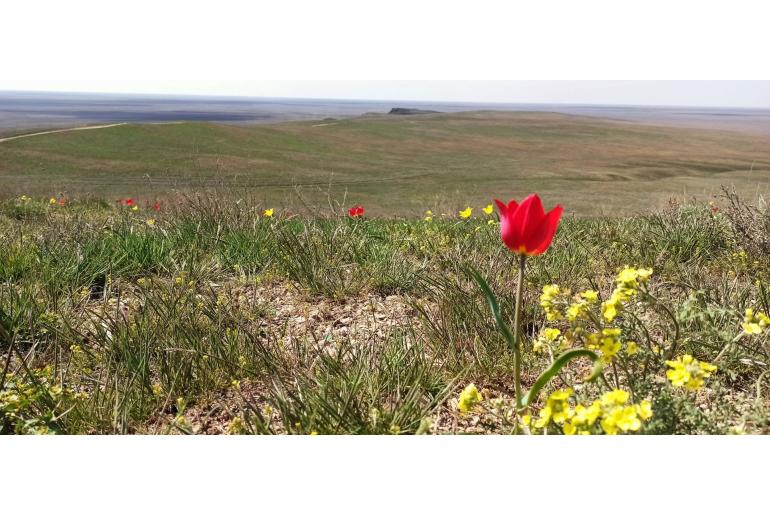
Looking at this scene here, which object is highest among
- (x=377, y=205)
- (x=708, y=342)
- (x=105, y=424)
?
(x=708, y=342)

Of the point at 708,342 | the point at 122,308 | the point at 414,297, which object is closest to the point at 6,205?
the point at 122,308

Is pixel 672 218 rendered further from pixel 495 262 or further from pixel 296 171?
pixel 296 171

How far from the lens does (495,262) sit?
353cm

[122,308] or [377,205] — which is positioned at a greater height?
[122,308]

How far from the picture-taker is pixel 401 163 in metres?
Answer: 39.8

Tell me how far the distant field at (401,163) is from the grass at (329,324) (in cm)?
1043

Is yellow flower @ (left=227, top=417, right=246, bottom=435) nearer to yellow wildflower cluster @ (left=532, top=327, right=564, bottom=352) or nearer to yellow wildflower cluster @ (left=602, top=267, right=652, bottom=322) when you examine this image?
yellow wildflower cluster @ (left=532, top=327, right=564, bottom=352)

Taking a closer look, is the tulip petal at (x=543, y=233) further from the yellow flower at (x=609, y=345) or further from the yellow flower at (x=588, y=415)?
the yellow flower at (x=588, y=415)

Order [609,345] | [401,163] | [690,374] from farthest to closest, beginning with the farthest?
[401,163] → [609,345] → [690,374]

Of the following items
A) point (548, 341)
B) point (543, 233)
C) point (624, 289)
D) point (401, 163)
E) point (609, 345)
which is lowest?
point (401, 163)

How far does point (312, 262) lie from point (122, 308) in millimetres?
1075

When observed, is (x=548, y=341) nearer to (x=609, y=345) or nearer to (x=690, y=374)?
(x=609, y=345)

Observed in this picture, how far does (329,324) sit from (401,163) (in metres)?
37.2

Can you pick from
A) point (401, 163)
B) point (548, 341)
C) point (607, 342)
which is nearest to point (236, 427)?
point (548, 341)
